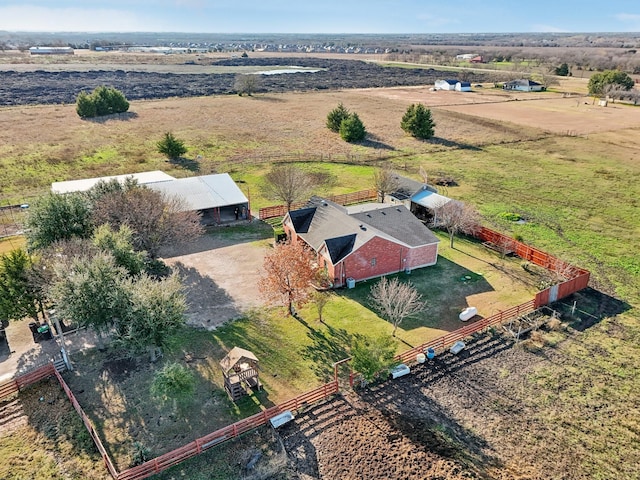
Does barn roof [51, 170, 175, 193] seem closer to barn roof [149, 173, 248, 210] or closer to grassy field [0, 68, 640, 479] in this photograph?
barn roof [149, 173, 248, 210]

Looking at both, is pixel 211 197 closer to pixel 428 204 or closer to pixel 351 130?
pixel 428 204

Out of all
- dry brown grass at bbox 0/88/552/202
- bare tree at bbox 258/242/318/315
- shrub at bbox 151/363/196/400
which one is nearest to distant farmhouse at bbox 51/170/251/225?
dry brown grass at bbox 0/88/552/202

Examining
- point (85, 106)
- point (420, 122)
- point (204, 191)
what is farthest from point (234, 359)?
point (85, 106)

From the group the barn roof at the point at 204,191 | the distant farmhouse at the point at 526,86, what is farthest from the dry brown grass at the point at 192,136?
the distant farmhouse at the point at 526,86

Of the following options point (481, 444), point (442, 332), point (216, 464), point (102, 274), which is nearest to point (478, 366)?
point (442, 332)

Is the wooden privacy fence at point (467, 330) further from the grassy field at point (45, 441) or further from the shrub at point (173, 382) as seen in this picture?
the grassy field at point (45, 441)

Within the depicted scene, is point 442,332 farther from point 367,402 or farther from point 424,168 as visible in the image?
point 424,168
